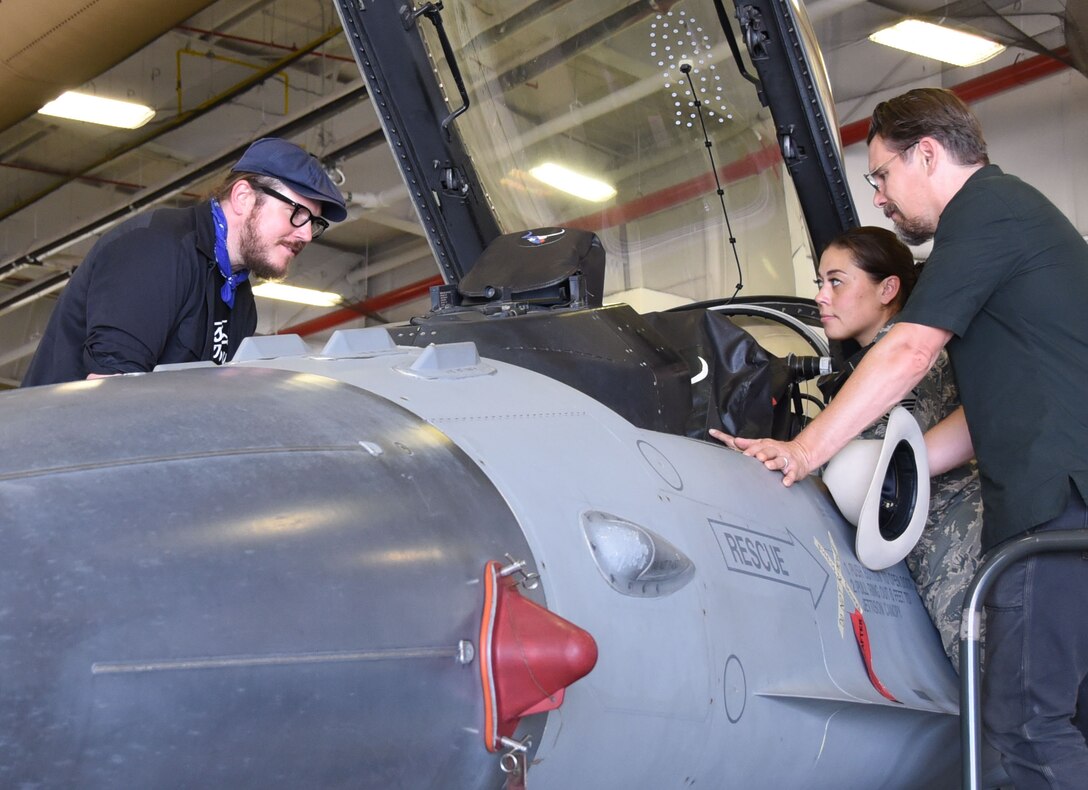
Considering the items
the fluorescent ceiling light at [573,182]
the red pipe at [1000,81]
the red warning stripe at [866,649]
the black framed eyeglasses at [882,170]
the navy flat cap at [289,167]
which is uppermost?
the red pipe at [1000,81]

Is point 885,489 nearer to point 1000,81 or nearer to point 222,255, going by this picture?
point 222,255

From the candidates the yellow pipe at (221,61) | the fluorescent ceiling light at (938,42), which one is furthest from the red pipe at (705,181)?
the yellow pipe at (221,61)

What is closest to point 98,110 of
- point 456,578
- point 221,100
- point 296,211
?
point 221,100

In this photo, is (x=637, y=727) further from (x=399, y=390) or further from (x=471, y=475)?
(x=399, y=390)

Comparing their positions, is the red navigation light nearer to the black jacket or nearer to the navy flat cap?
the black jacket

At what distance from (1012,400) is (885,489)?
335 mm

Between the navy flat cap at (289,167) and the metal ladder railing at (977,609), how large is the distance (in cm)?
181

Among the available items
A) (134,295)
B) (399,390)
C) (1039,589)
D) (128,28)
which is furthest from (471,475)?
(128,28)

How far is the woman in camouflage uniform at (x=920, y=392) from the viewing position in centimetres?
267

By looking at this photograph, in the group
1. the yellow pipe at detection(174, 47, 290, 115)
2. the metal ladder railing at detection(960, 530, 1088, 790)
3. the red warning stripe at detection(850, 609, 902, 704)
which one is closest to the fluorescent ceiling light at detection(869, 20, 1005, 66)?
the yellow pipe at detection(174, 47, 290, 115)

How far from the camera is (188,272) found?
9.70 ft

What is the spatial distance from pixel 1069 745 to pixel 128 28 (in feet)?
23.6

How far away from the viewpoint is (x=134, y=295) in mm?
2816

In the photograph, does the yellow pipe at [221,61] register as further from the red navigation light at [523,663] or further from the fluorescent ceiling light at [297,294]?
the red navigation light at [523,663]
